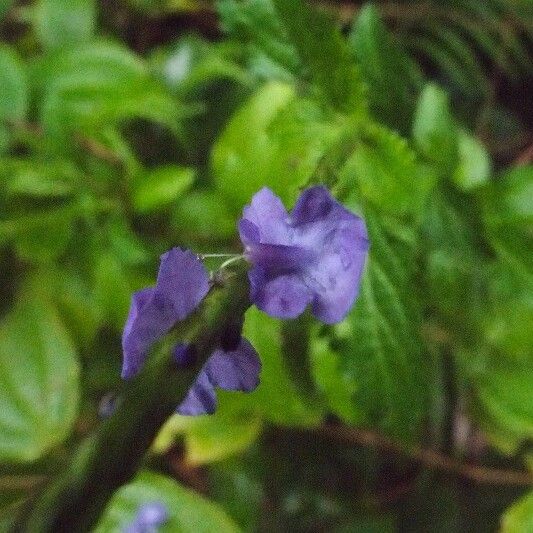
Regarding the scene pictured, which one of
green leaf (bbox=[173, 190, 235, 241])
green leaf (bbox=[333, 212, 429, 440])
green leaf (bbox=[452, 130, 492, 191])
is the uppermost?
green leaf (bbox=[452, 130, 492, 191])

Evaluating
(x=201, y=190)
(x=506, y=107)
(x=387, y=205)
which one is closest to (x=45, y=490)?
(x=387, y=205)

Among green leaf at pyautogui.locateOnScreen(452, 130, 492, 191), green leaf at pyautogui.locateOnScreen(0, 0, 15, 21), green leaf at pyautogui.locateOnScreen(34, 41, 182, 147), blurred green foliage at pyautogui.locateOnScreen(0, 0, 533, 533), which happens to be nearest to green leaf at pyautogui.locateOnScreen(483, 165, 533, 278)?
blurred green foliage at pyautogui.locateOnScreen(0, 0, 533, 533)

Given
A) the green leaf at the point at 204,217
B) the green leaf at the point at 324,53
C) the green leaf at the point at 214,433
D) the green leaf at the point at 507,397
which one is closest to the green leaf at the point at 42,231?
the green leaf at the point at 204,217

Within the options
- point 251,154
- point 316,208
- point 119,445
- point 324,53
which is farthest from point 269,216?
point 251,154

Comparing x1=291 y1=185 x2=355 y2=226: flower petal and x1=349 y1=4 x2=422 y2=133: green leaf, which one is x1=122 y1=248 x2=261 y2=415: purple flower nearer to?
x1=291 y1=185 x2=355 y2=226: flower petal

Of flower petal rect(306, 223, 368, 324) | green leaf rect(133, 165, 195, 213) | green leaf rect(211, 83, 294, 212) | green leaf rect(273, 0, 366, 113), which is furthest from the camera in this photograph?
green leaf rect(133, 165, 195, 213)

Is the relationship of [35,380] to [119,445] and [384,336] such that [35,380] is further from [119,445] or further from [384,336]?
[119,445]

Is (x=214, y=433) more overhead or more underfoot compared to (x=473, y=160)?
more underfoot
